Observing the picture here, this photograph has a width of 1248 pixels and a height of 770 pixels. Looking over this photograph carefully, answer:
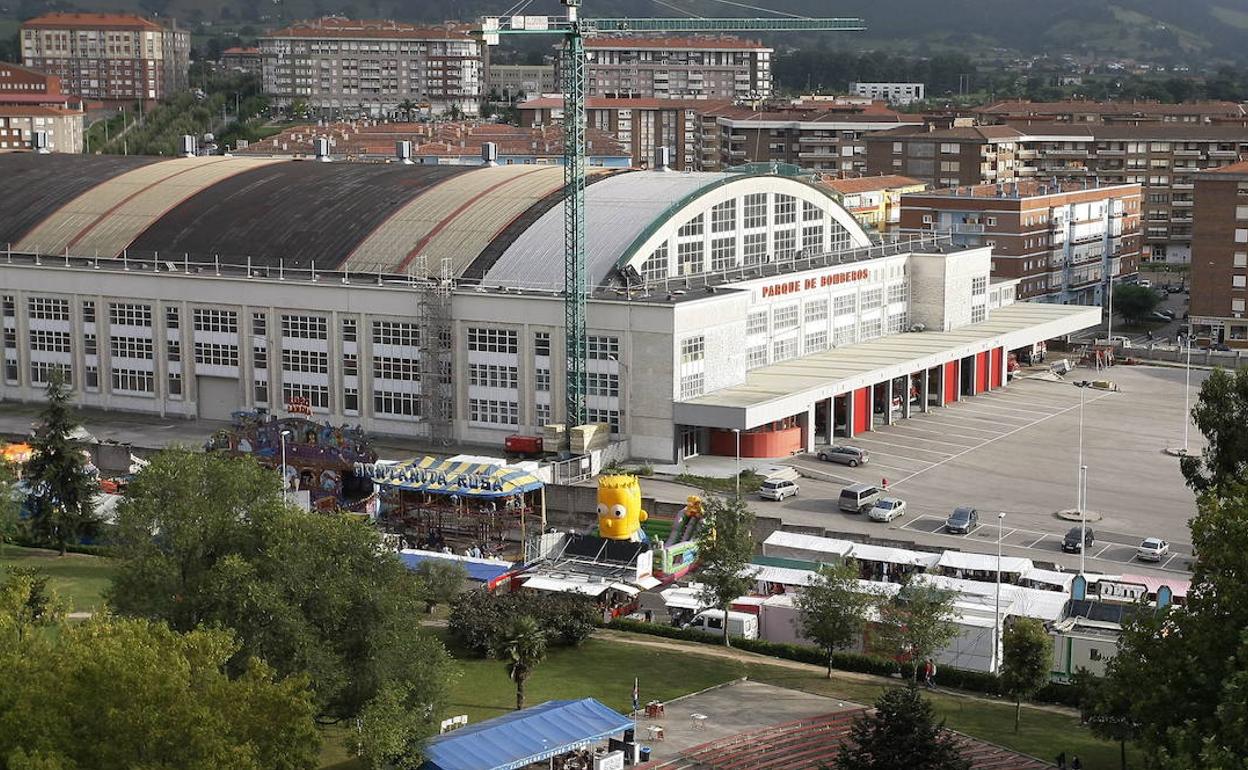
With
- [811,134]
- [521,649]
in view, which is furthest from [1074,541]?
[811,134]

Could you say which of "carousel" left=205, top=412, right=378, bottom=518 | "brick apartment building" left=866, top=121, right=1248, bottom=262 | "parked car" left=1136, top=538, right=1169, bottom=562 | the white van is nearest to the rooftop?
"brick apartment building" left=866, top=121, right=1248, bottom=262

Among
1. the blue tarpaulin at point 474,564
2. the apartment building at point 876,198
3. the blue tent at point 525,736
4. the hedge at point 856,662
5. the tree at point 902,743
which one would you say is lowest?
the hedge at point 856,662

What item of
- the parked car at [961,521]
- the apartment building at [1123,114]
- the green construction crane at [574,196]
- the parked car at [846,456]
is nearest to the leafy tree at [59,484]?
the green construction crane at [574,196]

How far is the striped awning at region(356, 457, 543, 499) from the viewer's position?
6003 cm

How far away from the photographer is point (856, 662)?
157 ft

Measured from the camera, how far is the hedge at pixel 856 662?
46.0 m

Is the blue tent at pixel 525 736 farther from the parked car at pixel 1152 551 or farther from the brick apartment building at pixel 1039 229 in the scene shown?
the brick apartment building at pixel 1039 229

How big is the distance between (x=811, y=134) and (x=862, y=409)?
3486 inches

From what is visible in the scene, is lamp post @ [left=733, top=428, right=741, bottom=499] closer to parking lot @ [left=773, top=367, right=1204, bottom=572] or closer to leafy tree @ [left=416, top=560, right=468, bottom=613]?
parking lot @ [left=773, top=367, right=1204, bottom=572]

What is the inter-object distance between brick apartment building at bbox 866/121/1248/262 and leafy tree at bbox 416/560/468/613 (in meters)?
91.6

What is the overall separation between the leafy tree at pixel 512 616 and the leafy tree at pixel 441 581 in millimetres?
676

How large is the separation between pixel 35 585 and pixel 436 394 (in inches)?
1121

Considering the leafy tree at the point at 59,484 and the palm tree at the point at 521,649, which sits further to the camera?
the leafy tree at the point at 59,484

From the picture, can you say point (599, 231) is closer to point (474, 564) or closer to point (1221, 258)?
point (474, 564)
